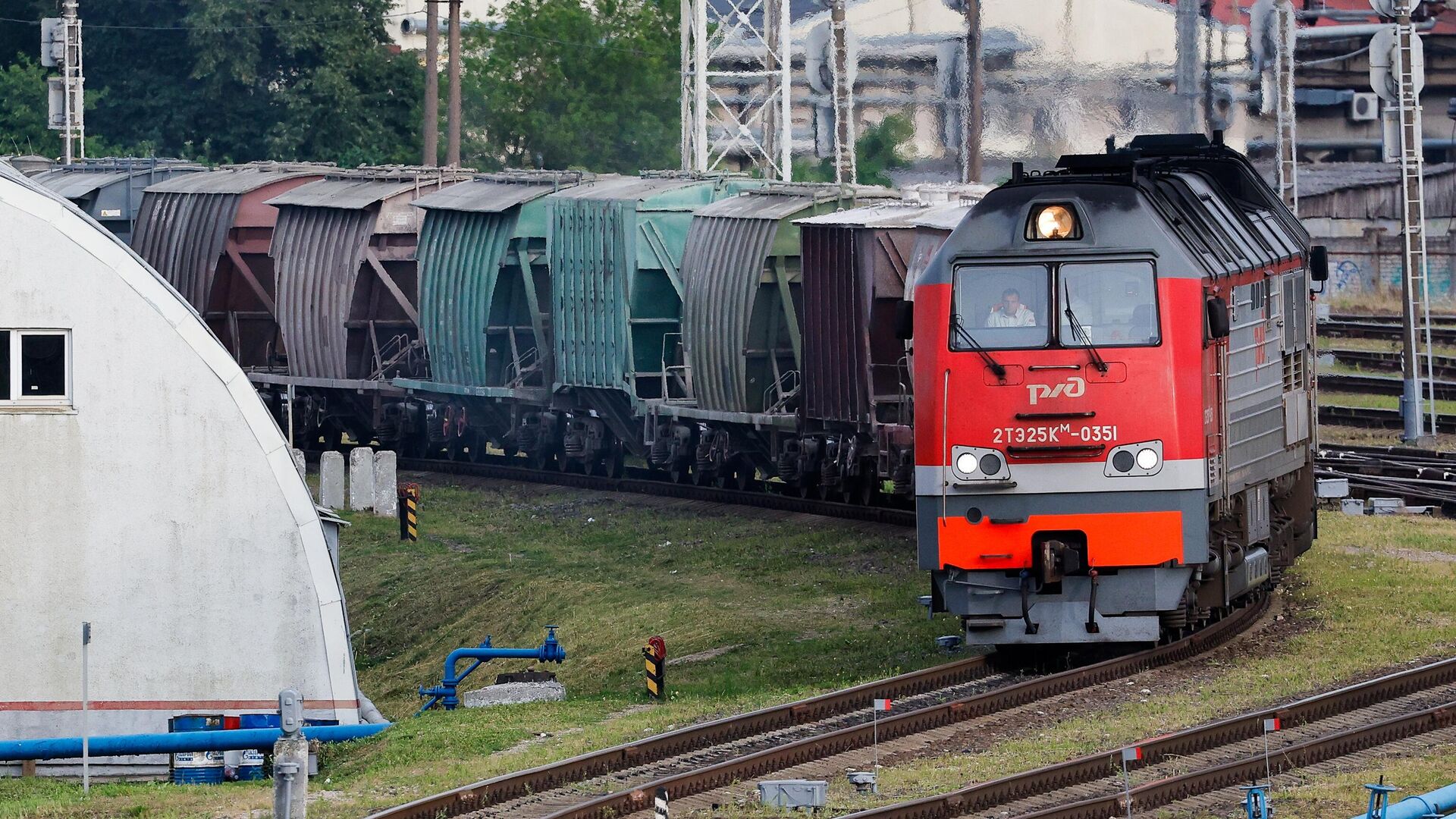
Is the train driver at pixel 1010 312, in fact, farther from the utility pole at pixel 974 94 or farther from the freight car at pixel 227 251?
the utility pole at pixel 974 94

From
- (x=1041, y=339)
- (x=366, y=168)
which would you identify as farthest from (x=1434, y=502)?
(x=366, y=168)

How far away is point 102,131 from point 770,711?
61.1 m

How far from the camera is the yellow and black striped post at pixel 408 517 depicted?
28948mm

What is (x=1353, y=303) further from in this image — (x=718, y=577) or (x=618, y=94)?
(x=718, y=577)

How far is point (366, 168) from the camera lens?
39406 millimetres

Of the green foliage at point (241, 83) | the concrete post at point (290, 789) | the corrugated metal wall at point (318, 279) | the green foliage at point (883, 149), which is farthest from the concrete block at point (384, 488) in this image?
the green foliage at point (241, 83)

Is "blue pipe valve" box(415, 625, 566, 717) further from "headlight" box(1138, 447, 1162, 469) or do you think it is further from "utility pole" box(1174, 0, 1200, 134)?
"utility pole" box(1174, 0, 1200, 134)

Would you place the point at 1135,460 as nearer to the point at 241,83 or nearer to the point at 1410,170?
the point at 1410,170

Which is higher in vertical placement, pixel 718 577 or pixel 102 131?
pixel 102 131

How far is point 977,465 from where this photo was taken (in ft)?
51.4

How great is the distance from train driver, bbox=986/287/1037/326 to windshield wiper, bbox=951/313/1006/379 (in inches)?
7.3

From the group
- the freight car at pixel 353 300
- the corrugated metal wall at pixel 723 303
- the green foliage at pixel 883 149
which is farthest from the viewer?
the green foliage at pixel 883 149

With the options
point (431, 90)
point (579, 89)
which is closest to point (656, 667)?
point (431, 90)

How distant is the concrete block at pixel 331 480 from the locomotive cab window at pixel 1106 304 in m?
17.7
